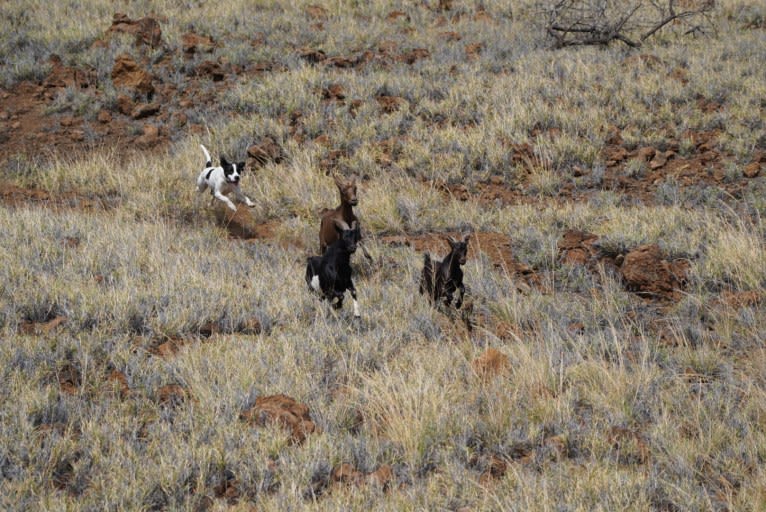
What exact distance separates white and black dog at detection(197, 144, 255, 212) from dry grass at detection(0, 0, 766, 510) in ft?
1.40

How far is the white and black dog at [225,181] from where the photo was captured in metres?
9.71

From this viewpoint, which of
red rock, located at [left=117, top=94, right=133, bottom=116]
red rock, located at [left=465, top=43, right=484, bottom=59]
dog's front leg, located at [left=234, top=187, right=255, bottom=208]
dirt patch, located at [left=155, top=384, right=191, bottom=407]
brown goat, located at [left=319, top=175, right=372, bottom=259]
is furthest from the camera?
red rock, located at [left=465, top=43, right=484, bottom=59]

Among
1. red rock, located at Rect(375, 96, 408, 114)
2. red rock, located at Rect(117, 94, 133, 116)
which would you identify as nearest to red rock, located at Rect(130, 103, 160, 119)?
red rock, located at Rect(117, 94, 133, 116)

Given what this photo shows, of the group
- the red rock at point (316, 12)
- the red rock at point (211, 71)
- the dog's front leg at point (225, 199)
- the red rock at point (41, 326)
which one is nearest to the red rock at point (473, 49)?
the red rock at point (316, 12)

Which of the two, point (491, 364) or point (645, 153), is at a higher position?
point (645, 153)

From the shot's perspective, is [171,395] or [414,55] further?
[414,55]

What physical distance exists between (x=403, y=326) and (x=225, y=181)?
14.3ft

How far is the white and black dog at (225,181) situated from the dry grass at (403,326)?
0.43 metres

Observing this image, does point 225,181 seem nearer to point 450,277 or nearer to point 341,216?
point 341,216

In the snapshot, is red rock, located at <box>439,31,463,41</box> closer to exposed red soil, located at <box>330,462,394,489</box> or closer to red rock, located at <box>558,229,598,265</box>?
red rock, located at <box>558,229,598,265</box>

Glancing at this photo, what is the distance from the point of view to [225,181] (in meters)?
9.84

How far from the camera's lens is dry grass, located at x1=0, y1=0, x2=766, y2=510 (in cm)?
407

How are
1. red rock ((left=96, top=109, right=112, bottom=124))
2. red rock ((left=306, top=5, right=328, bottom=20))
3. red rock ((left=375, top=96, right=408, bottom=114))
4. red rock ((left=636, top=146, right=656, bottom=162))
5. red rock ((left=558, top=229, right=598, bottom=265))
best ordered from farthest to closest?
red rock ((left=306, top=5, right=328, bottom=20)) → red rock ((left=96, top=109, right=112, bottom=124)) → red rock ((left=375, top=96, right=408, bottom=114)) → red rock ((left=636, top=146, right=656, bottom=162)) → red rock ((left=558, top=229, right=598, bottom=265))

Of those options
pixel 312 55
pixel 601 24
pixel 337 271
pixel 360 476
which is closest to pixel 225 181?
pixel 337 271
